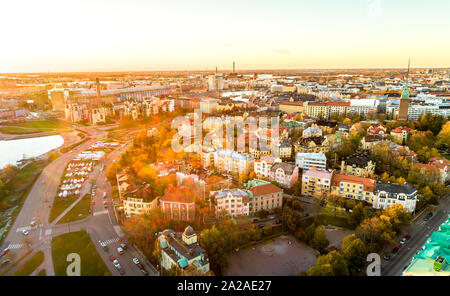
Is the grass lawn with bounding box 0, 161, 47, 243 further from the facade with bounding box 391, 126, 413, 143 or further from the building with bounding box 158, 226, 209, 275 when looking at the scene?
the facade with bounding box 391, 126, 413, 143

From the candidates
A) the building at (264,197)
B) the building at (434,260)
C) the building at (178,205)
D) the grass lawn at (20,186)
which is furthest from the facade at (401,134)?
the grass lawn at (20,186)

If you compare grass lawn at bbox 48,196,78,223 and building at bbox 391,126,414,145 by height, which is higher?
building at bbox 391,126,414,145

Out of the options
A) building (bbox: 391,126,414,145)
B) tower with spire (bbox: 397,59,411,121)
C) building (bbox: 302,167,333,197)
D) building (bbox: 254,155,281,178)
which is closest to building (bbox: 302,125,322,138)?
building (bbox: 391,126,414,145)

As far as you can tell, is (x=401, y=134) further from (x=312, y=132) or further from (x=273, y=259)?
(x=273, y=259)

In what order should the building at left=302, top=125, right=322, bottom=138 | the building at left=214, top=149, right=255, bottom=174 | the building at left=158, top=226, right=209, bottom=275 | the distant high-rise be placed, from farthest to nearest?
1. the distant high-rise
2. the building at left=302, top=125, right=322, bottom=138
3. the building at left=214, top=149, right=255, bottom=174
4. the building at left=158, top=226, right=209, bottom=275

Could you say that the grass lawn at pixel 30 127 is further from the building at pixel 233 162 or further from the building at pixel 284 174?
the building at pixel 284 174
